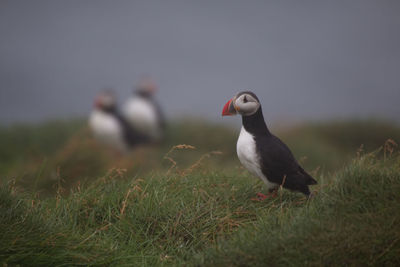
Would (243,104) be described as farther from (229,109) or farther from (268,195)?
(268,195)

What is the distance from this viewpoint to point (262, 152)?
314cm

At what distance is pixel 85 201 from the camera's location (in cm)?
323

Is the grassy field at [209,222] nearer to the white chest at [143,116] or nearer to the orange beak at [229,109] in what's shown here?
the orange beak at [229,109]

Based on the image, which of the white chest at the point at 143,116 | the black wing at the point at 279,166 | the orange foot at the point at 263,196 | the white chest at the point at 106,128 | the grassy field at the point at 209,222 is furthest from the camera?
the white chest at the point at 143,116

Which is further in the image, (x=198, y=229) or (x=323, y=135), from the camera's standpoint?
(x=323, y=135)

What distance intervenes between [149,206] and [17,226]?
0.94 metres

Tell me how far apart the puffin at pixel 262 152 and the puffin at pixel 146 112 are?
239 inches

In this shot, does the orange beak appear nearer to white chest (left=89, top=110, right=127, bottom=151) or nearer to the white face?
the white face

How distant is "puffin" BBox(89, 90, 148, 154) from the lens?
812cm

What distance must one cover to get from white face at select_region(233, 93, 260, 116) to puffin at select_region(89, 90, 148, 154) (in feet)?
17.4

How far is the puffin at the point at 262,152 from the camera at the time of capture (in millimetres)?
3141

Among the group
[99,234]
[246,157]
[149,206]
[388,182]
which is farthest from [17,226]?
[388,182]

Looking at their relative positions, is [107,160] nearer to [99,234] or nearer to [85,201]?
[85,201]

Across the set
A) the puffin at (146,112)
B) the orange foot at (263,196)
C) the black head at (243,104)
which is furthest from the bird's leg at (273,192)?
the puffin at (146,112)
